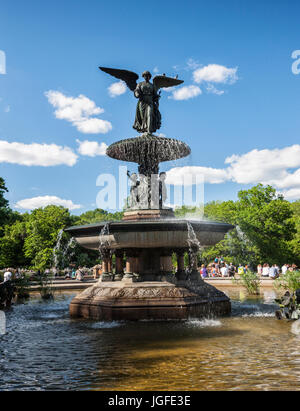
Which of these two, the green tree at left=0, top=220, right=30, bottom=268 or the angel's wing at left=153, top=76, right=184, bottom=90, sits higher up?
the angel's wing at left=153, top=76, right=184, bottom=90

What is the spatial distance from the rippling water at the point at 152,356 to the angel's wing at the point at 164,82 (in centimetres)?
801

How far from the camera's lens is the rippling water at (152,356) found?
4.43 m

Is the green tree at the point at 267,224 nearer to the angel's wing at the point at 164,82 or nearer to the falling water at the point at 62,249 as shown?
the falling water at the point at 62,249

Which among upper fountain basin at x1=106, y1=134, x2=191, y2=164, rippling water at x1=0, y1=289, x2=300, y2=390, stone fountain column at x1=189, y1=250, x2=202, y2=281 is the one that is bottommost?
rippling water at x1=0, y1=289, x2=300, y2=390

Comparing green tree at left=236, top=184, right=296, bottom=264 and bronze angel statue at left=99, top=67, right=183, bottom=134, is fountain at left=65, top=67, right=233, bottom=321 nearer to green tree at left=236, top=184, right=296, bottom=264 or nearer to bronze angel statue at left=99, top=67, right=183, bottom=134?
bronze angel statue at left=99, top=67, right=183, bottom=134

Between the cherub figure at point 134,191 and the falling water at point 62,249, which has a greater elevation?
the cherub figure at point 134,191

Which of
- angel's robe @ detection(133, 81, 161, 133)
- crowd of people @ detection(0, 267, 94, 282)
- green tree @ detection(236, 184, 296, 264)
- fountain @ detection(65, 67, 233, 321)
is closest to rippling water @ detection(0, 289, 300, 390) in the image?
fountain @ detection(65, 67, 233, 321)

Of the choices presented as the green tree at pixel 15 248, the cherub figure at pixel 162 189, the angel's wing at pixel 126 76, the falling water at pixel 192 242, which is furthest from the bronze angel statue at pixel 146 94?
the green tree at pixel 15 248

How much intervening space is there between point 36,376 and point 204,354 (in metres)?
2.40

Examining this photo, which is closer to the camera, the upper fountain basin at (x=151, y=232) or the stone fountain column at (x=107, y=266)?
the upper fountain basin at (x=151, y=232)

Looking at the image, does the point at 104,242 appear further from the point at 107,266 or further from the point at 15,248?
the point at 15,248

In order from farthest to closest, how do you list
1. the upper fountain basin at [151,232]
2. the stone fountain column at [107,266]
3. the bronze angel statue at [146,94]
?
the bronze angel statue at [146,94] < the stone fountain column at [107,266] < the upper fountain basin at [151,232]

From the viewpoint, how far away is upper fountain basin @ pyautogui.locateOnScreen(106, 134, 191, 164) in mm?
11742
